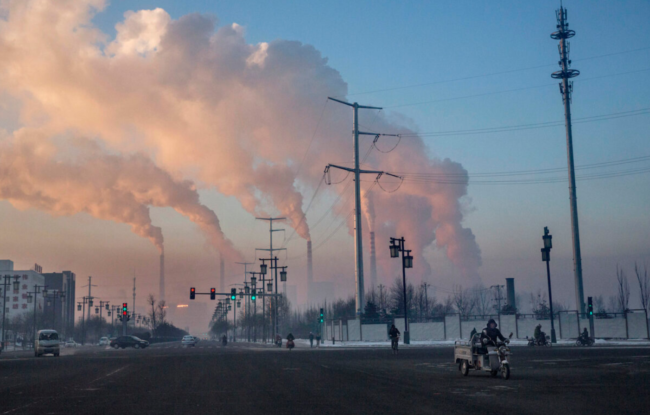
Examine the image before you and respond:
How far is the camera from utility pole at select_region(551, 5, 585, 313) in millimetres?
55438

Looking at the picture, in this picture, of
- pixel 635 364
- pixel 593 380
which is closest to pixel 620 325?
pixel 635 364

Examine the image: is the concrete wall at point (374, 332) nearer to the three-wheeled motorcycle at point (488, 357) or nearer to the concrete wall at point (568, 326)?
the concrete wall at point (568, 326)

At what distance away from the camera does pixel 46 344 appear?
50.3 meters

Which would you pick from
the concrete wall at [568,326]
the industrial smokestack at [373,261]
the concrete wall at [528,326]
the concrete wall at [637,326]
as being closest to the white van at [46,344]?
the concrete wall at [528,326]

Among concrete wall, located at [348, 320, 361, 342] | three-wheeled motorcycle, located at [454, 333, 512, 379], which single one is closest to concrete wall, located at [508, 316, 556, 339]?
concrete wall, located at [348, 320, 361, 342]

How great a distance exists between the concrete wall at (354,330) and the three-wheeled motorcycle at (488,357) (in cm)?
4558

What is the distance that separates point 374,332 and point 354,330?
127 inches

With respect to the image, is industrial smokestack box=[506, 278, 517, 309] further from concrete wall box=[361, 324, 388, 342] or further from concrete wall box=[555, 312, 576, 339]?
concrete wall box=[361, 324, 388, 342]

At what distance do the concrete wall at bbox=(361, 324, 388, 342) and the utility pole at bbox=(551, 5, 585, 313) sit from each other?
63.0 feet

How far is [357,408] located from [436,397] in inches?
101

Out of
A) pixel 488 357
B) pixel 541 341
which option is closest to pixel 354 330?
pixel 541 341

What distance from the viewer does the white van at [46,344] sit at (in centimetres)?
4991

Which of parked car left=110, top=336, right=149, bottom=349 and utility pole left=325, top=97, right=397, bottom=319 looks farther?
parked car left=110, top=336, right=149, bottom=349

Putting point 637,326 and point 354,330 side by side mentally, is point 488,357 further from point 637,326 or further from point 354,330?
point 354,330
